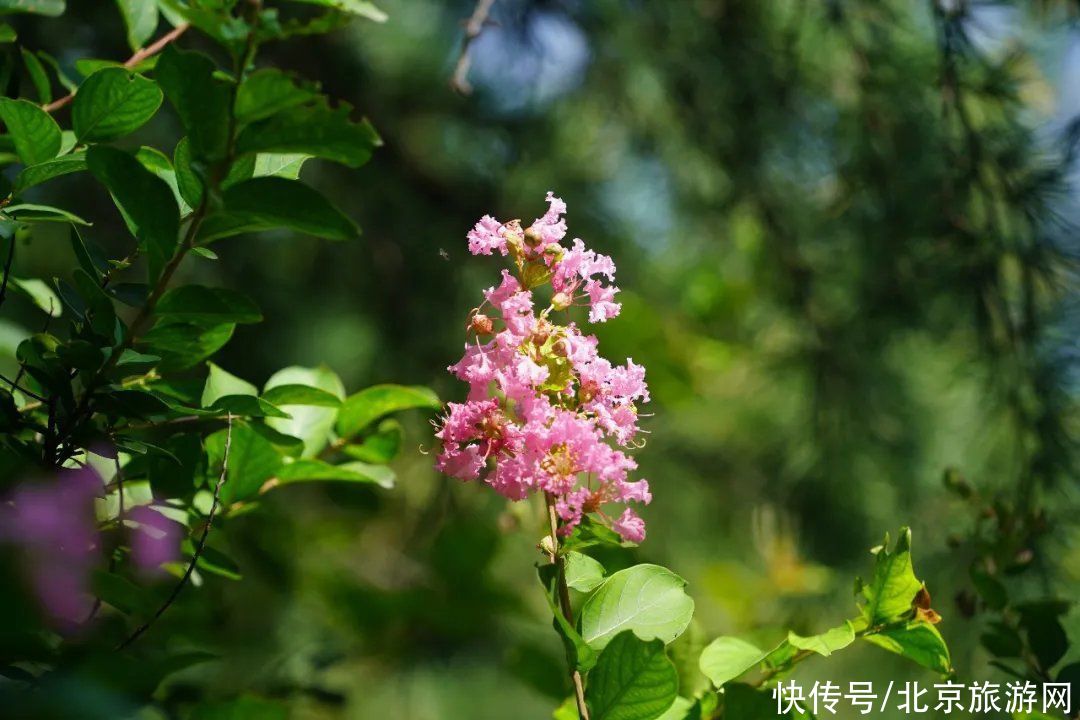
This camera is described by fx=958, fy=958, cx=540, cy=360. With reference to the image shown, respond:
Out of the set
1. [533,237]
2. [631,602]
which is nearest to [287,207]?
[533,237]

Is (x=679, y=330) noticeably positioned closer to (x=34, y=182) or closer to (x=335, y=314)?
(x=335, y=314)

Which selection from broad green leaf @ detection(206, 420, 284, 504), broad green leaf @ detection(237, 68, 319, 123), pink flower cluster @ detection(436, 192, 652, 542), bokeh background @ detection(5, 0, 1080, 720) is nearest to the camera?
broad green leaf @ detection(237, 68, 319, 123)

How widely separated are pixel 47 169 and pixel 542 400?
281 millimetres

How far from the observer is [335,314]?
5.64ft

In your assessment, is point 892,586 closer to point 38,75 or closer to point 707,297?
point 38,75

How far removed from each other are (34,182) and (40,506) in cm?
18

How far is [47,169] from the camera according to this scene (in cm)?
49

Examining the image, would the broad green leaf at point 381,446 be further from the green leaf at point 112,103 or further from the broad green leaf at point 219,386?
the green leaf at point 112,103

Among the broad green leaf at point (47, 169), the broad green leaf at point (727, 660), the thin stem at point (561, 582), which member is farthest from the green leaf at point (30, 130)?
the broad green leaf at point (727, 660)

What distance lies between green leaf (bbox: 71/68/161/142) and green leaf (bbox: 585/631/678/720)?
364 mm

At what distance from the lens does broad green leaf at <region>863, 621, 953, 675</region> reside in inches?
19.8

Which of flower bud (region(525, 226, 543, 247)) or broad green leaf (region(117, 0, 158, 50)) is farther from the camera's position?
broad green leaf (region(117, 0, 158, 50))

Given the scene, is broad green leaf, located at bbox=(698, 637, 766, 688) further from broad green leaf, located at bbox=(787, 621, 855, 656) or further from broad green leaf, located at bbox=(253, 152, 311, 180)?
broad green leaf, located at bbox=(253, 152, 311, 180)

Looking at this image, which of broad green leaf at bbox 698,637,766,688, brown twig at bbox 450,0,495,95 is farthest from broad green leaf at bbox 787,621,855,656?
brown twig at bbox 450,0,495,95
